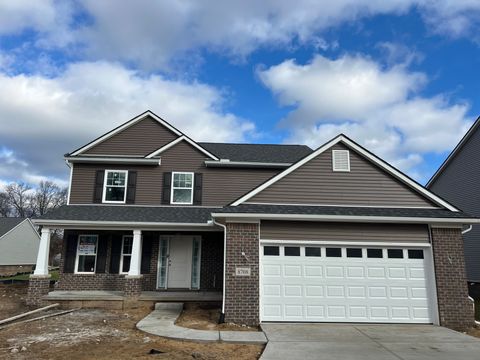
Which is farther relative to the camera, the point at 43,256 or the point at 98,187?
the point at 98,187

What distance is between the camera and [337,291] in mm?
10609

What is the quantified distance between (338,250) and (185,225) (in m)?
5.50

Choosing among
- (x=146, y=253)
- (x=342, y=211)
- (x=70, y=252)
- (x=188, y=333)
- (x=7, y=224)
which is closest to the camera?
(x=188, y=333)

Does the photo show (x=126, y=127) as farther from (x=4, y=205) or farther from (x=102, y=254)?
(x=4, y=205)

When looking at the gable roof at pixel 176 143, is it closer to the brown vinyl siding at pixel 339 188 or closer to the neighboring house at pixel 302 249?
the neighboring house at pixel 302 249

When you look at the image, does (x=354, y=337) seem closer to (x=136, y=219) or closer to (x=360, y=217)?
(x=360, y=217)

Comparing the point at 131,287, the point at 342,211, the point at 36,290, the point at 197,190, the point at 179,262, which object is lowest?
the point at 36,290

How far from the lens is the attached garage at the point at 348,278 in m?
10.5

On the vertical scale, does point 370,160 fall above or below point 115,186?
above

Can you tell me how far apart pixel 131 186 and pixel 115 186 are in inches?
26.7

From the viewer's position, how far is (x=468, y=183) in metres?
19.5

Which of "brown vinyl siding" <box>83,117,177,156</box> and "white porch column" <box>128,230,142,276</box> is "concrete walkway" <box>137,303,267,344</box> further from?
"brown vinyl siding" <box>83,117,177,156</box>

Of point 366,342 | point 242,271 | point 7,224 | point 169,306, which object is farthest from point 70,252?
point 7,224

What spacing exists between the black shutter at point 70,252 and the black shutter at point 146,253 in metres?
2.76
